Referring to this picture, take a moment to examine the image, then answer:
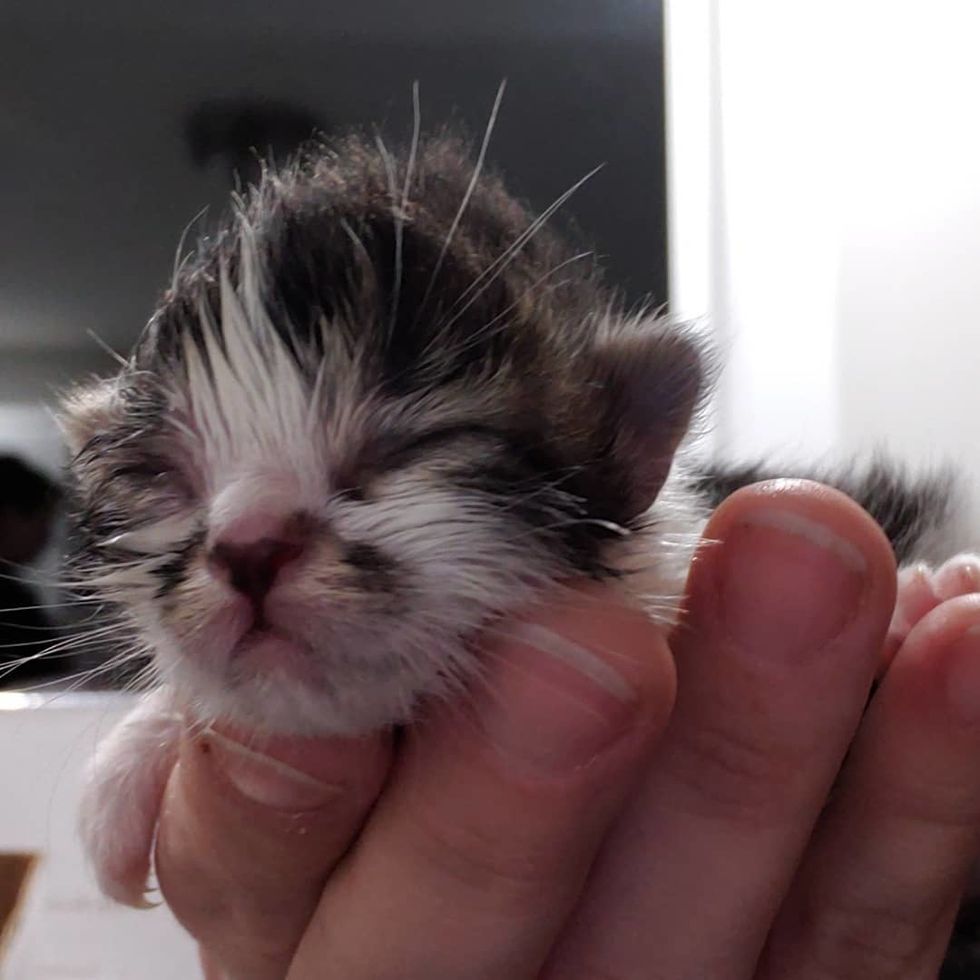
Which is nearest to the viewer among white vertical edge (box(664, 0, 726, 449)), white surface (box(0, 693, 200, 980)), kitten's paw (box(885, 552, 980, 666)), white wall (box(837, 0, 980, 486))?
kitten's paw (box(885, 552, 980, 666))

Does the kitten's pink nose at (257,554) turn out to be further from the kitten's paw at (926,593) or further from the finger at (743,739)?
the kitten's paw at (926,593)

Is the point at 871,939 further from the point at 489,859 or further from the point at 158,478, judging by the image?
the point at 158,478

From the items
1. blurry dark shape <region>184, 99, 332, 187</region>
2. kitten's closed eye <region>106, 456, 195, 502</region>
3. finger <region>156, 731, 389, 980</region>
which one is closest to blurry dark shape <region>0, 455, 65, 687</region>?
blurry dark shape <region>184, 99, 332, 187</region>

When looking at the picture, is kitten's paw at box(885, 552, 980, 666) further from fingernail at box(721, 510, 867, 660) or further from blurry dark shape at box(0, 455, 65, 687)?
blurry dark shape at box(0, 455, 65, 687)

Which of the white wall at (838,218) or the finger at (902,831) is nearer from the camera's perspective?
the finger at (902,831)

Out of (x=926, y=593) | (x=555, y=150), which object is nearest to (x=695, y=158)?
(x=555, y=150)

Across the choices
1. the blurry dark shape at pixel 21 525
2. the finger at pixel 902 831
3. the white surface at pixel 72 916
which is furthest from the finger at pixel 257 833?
the blurry dark shape at pixel 21 525

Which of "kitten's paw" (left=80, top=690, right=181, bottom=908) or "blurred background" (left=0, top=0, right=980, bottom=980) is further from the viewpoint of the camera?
"blurred background" (left=0, top=0, right=980, bottom=980)
